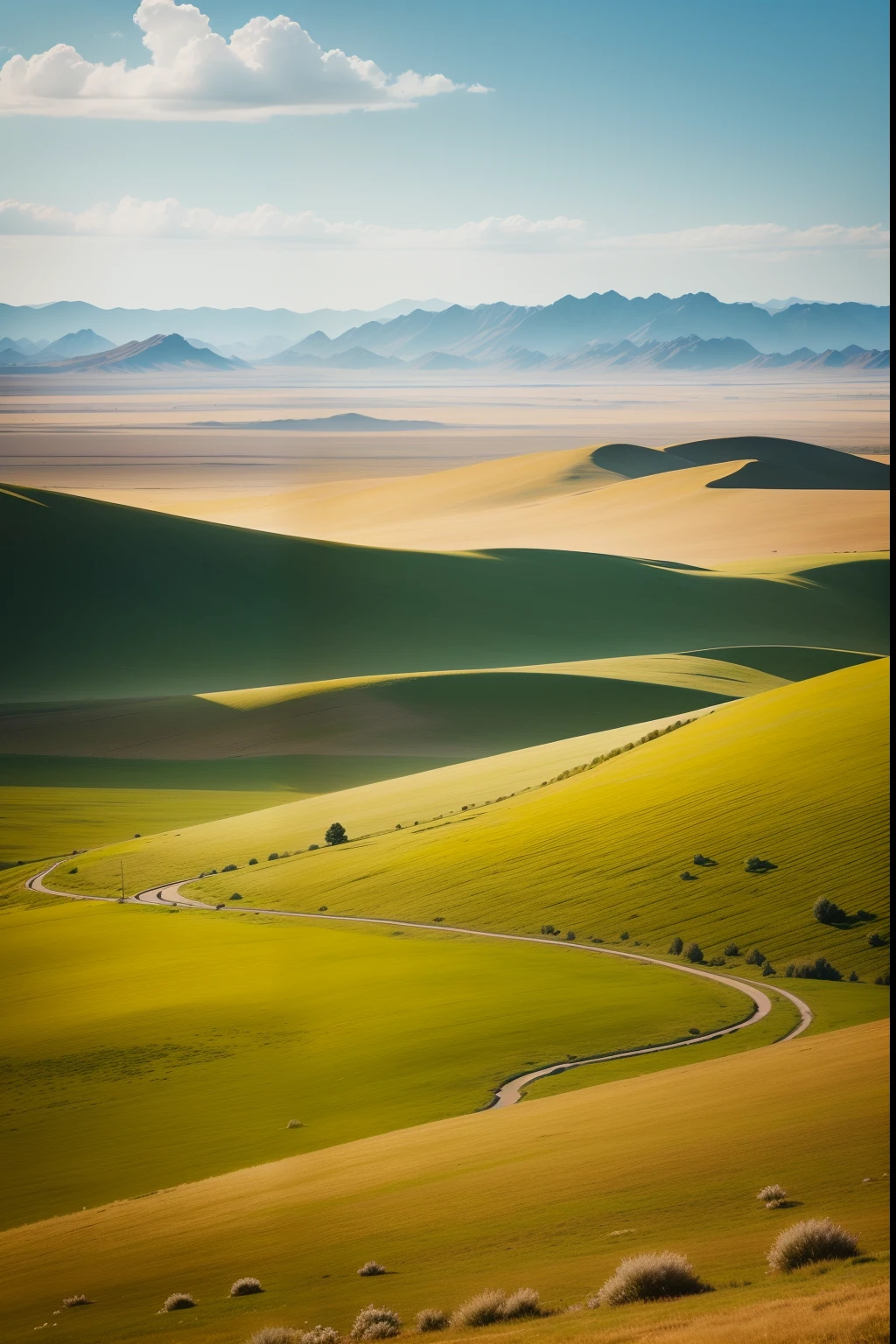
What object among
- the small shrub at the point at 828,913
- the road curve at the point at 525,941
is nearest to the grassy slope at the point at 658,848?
the small shrub at the point at 828,913

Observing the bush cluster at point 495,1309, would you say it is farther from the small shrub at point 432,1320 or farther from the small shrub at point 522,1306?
the small shrub at point 432,1320

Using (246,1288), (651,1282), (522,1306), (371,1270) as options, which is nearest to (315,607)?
(246,1288)

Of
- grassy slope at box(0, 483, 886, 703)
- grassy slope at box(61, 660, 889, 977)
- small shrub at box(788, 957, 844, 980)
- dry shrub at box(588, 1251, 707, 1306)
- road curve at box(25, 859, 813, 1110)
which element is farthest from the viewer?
grassy slope at box(0, 483, 886, 703)

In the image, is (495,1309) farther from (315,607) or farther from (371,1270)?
(315,607)

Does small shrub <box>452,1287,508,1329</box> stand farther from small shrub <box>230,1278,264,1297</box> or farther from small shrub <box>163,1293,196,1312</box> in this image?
small shrub <box>163,1293,196,1312</box>

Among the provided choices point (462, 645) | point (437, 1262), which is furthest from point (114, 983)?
point (462, 645)

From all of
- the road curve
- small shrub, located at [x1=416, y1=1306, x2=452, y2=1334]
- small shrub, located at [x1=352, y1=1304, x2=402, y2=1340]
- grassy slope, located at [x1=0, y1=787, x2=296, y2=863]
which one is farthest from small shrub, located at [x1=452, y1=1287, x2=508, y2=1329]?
grassy slope, located at [x1=0, y1=787, x2=296, y2=863]
